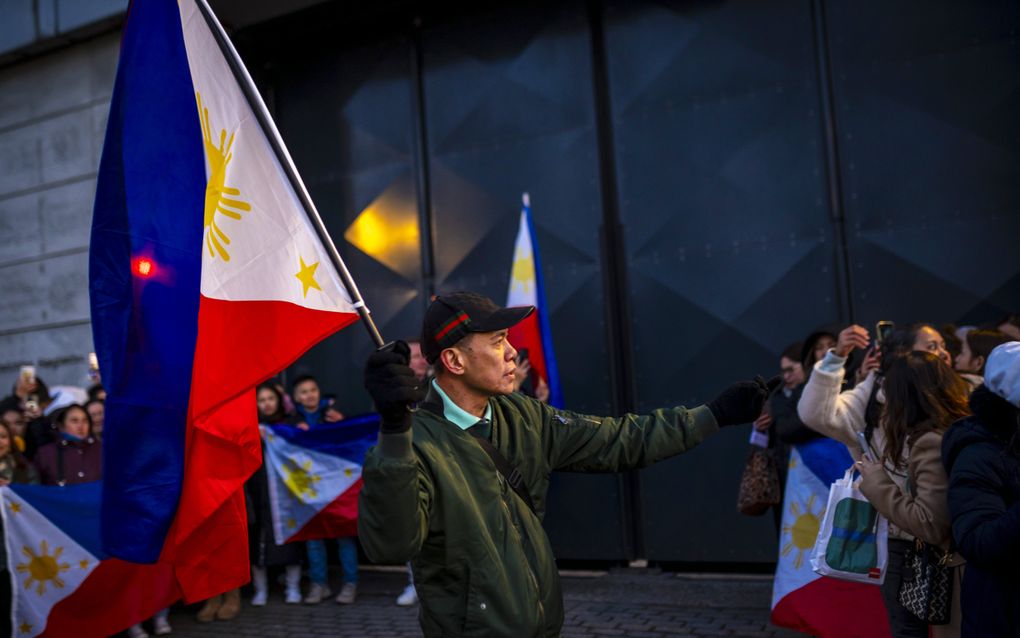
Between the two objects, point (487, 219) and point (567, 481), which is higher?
point (487, 219)

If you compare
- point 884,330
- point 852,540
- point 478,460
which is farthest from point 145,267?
point 884,330

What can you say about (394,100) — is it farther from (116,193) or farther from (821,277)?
(116,193)

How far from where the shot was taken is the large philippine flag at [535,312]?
8.06m

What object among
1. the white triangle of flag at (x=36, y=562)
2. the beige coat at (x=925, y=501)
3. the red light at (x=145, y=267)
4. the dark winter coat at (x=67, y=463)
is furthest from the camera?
the dark winter coat at (x=67, y=463)

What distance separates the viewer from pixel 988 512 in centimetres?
313

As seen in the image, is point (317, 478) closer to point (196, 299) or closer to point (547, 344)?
point (547, 344)

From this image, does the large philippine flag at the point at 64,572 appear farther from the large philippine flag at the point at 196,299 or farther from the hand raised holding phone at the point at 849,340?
the hand raised holding phone at the point at 849,340

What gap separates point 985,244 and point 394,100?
568cm

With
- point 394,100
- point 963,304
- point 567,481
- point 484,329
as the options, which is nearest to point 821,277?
point 963,304

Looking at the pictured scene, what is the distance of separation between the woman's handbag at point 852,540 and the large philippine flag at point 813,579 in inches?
56.5

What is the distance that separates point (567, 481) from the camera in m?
8.85

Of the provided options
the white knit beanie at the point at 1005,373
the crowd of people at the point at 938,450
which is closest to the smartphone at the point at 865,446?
the crowd of people at the point at 938,450

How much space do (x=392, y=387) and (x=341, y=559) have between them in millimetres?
6146

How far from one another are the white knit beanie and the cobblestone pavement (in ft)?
11.7
